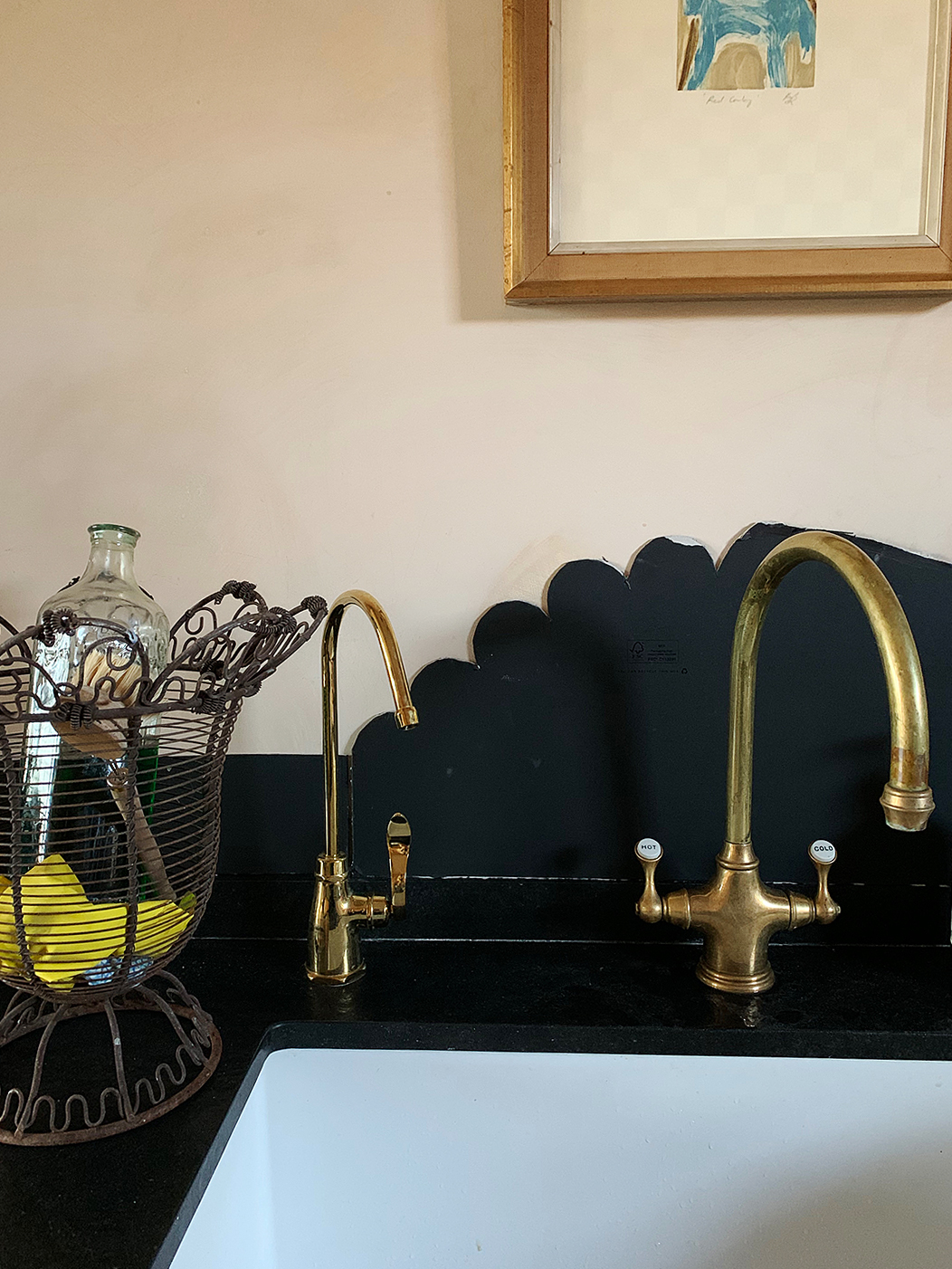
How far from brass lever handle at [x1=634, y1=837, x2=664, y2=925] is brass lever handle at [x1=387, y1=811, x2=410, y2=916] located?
214 mm

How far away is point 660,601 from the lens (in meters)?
0.95

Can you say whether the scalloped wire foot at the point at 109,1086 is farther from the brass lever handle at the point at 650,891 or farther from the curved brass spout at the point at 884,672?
the curved brass spout at the point at 884,672

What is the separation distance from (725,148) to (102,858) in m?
0.85

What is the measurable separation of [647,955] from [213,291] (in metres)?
0.80

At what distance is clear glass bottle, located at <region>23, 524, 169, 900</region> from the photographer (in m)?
0.69

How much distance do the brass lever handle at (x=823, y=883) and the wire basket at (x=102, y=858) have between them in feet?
1.64

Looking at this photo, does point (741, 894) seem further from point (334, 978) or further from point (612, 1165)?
point (334, 978)

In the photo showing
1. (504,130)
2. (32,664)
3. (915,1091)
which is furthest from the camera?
(504,130)

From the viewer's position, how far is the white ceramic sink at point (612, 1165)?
2.58 feet

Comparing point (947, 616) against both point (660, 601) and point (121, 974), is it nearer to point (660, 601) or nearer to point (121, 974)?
point (660, 601)

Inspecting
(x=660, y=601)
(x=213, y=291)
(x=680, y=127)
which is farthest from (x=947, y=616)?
(x=213, y=291)

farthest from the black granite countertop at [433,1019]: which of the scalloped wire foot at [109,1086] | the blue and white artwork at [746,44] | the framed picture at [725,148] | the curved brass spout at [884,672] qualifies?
the blue and white artwork at [746,44]

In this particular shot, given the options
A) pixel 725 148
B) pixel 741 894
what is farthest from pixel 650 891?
pixel 725 148

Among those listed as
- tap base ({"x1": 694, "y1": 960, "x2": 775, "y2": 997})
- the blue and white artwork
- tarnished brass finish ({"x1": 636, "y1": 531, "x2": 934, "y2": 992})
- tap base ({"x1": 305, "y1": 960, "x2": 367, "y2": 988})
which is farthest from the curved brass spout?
the blue and white artwork
